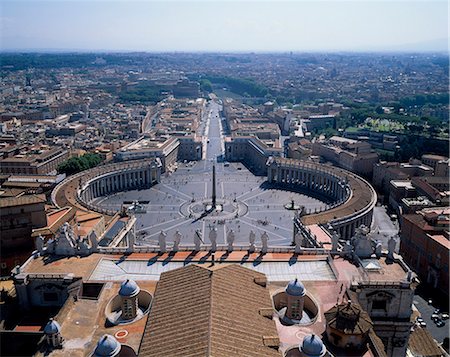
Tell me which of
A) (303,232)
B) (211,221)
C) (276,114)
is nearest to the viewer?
(303,232)

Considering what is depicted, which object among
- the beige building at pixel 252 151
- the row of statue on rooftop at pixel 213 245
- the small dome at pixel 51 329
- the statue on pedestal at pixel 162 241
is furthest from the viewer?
the beige building at pixel 252 151

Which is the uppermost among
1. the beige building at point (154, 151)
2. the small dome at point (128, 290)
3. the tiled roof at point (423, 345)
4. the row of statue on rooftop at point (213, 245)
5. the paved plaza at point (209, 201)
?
the small dome at point (128, 290)

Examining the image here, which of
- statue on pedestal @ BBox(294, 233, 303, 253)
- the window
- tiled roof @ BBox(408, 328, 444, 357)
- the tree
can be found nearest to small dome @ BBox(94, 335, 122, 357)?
statue on pedestal @ BBox(294, 233, 303, 253)

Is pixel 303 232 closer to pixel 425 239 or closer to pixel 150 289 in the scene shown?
pixel 425 239

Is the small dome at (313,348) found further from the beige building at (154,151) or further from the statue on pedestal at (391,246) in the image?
the beige building at (154,151)

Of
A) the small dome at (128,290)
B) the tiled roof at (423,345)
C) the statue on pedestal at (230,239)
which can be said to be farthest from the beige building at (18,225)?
the tiled roof at (423,345)

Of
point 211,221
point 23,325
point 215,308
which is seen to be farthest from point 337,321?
point 211,221
